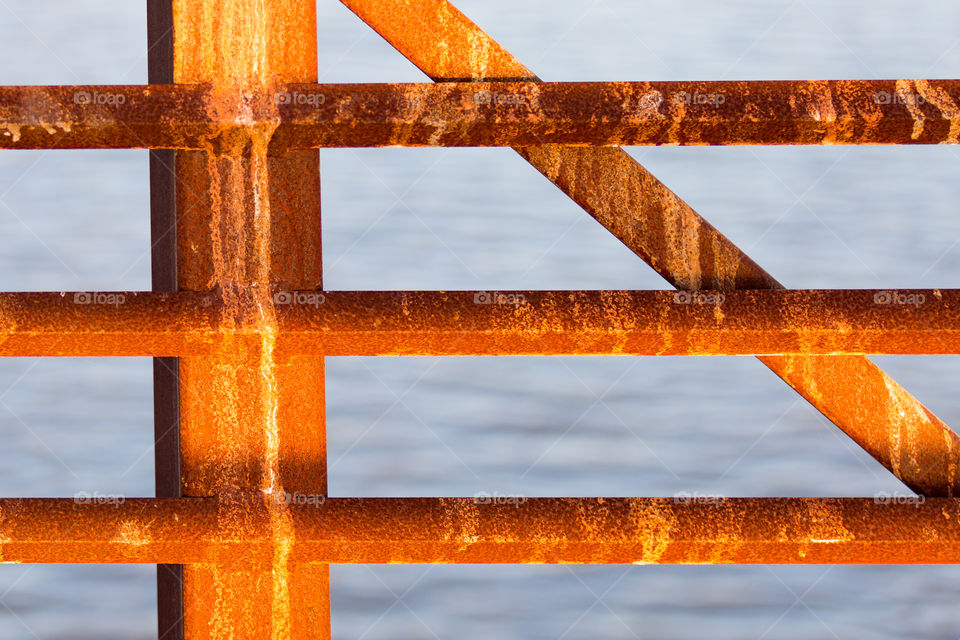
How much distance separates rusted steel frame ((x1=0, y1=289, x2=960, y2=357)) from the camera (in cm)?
115

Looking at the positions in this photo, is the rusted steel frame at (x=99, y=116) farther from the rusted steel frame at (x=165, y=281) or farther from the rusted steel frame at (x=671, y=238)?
the rusted steel frame at (x=671, y=238)

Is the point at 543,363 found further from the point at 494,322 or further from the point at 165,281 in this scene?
the point at 494,322

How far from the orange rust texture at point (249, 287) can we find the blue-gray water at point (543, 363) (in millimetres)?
4348

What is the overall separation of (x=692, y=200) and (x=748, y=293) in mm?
9848

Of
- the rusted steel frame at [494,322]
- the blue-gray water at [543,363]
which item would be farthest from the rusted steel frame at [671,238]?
the blue-gray water at [543,363]

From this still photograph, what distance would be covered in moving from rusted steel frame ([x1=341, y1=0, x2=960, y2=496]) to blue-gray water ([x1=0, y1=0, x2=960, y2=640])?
4.31m

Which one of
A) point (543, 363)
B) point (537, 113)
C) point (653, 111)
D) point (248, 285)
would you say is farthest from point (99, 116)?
point (543, 363)

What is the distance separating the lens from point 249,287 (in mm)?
1188

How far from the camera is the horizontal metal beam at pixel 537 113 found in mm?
1107

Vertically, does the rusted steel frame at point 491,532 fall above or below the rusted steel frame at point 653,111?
below

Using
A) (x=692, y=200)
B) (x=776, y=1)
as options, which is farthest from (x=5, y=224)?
(x=776, y=1)

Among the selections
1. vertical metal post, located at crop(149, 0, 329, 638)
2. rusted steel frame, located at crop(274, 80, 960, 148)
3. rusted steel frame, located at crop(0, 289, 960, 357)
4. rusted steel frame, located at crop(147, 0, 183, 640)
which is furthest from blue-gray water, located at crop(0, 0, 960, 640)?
rusted steel frame, located at crop(274, 80, 960, 148)

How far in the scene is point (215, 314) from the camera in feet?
3.82

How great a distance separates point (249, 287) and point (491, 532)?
34 centimetres
